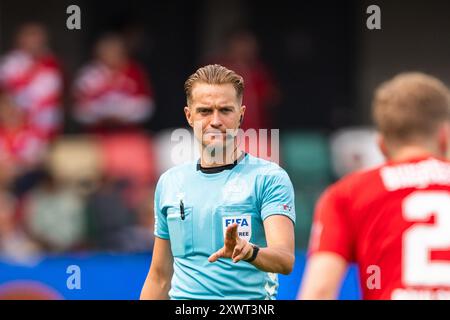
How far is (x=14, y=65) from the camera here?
13.2 m

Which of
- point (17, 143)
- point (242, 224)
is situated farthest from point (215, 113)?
point (17, 143)

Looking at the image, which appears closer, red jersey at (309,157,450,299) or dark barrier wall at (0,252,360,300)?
red jersey at (309,157,450,299)

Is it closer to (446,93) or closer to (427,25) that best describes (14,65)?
(427,25)

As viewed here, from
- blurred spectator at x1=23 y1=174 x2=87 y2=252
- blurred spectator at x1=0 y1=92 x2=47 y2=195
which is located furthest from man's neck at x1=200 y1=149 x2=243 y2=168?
blurred spectator at x1=0 y1=92 x2=47 y2=195

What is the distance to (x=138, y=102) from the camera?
41.2ft

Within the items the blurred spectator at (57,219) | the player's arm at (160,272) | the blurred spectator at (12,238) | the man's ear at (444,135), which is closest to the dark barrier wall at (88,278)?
the blurred spectator at (12,238)

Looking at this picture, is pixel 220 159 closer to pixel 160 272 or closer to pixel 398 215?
pixel 160 272

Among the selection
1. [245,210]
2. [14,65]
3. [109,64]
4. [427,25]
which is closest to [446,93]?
[245,210]

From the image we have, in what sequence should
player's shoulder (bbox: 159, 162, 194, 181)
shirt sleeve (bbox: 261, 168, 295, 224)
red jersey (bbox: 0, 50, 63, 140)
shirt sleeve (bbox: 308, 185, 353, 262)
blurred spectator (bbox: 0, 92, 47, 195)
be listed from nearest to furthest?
shirt sleeve (bbox: 308, 185, 353, 262) < shirt sleeve (bbox: 261, 168, 295, 224) < player's shoulder (bbox: 159, 162, 194, 181) < blurred spectator (bbox: 0, 92, 47, 195) < red jersey (bbox: 0, 50, 63, 140)

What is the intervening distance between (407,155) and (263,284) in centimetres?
107

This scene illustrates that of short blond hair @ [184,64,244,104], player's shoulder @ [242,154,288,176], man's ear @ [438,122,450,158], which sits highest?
short blond hair @ [184,64,244,104]

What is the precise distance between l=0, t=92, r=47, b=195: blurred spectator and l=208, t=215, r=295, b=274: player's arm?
24.1ft

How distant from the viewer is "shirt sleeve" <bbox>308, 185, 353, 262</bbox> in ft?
15.0

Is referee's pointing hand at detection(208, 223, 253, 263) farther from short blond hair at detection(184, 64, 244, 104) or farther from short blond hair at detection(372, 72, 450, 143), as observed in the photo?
short blond hair at detection(184, 64, 244, 104)
